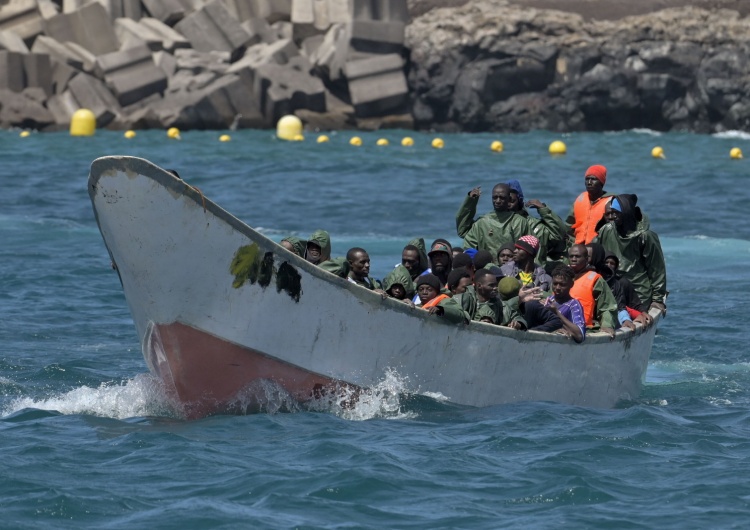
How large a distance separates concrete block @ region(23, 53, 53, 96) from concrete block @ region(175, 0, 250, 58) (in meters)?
5.82

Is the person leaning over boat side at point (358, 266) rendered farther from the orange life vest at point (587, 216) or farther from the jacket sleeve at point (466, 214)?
the orange life vest at point (587, 216)

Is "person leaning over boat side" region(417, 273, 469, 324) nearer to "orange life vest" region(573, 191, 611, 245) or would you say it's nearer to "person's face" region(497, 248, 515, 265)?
"person's face" region(497, 248, 515, 265)

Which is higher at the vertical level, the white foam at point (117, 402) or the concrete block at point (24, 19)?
the concrete block at point (24, 19)

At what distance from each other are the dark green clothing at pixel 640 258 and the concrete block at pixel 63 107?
3931 cm

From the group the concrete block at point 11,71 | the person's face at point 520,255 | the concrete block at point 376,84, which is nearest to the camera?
the person's face at point 520,255

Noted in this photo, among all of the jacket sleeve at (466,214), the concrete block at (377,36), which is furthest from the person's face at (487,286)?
the concrete block at (377,36)

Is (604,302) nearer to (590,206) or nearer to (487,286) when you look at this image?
(487,286)

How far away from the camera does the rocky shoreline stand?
170 feet

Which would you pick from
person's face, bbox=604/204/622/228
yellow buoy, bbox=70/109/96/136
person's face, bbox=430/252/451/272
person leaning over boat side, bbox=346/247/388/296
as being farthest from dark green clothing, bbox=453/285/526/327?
yellow buoy, bbox=70/109/96/136

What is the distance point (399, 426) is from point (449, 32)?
45267mm

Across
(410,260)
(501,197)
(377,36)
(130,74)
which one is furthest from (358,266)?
(377,36)

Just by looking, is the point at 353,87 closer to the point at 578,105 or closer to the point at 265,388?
the point at 578,105

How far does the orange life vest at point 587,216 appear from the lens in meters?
14.7

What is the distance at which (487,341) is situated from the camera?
1216cm
